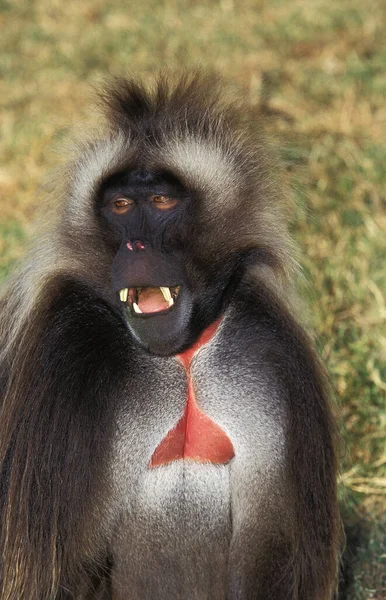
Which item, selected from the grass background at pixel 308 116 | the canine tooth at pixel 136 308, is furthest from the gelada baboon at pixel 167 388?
the grass background at pixel 308 116

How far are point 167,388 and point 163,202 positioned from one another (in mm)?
485

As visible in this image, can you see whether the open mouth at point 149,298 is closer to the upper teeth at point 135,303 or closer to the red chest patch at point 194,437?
the upper teeth at point 135,303

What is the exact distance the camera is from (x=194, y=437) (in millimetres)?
3080

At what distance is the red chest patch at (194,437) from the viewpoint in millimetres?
3062

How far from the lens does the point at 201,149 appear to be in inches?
118

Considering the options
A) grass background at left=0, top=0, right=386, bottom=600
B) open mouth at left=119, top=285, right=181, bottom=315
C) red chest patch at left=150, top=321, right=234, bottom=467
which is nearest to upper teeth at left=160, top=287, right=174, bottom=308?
open mouth at left=119, top=285, right=181, bottom=315

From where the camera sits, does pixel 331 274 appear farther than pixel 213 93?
Yes

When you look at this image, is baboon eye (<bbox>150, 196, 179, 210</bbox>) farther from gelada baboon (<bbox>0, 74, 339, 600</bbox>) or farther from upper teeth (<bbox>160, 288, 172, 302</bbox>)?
upper teeth (<bbox>160, 288, 172, 302</bbox>)

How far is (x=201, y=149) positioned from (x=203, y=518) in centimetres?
97

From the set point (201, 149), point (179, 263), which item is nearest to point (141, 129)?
point (201, 149)

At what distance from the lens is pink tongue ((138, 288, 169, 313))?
9.39 feet

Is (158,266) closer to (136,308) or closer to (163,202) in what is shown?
(136,308)

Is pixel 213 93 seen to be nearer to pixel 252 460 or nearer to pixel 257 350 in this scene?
pixel 257 350

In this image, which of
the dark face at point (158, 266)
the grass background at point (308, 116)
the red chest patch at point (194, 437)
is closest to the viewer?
the dark face at point (158, 266)
